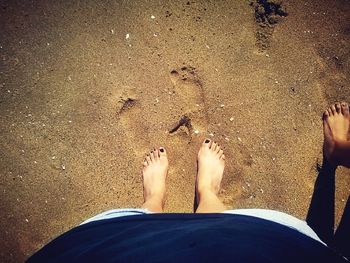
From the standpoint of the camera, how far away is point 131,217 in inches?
58.9

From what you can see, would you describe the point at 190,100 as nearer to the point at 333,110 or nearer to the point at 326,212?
the point at 333,110

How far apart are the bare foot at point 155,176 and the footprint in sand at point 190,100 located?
228 millimetres

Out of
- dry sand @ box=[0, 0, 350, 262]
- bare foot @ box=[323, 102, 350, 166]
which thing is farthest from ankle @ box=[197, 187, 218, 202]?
bare foot @ box=[323, 102, 350, 166]

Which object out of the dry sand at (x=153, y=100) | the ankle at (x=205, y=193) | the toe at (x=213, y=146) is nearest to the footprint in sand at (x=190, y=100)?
the dry sand at (x=153, y=100)

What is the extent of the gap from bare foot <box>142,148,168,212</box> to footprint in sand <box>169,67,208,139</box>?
0.23 meters

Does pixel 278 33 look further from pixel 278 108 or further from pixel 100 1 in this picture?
pixel 100 1

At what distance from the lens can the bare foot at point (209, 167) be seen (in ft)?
6.84

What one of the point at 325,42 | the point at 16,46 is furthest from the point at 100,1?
the point at 325,42

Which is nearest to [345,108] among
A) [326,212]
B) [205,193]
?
[326,212]

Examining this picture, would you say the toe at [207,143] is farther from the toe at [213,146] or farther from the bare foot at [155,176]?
the bare foot at [155,176]

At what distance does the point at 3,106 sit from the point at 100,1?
1106 mm

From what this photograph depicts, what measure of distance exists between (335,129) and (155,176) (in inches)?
52.9

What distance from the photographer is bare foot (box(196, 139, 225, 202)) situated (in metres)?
2.08

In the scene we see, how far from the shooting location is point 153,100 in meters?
2.16
